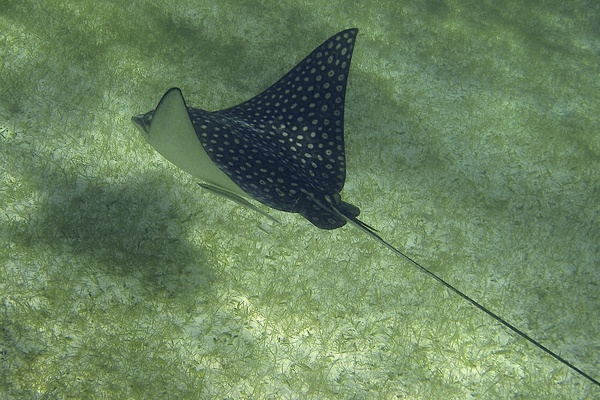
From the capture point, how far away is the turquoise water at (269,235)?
9.47 feet

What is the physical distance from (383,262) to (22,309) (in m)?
2.89

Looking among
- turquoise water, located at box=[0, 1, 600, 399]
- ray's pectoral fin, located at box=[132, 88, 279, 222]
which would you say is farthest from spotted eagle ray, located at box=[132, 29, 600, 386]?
turquoise water, located at box=[0, 1, 600, 399]

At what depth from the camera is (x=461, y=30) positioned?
6762 millimetres

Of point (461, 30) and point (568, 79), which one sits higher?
point (461, 30)

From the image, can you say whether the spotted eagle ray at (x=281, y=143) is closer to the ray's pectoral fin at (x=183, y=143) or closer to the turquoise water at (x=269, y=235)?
the ray's pectoral fin at (x=183, y=143)

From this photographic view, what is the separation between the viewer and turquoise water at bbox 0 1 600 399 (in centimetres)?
289

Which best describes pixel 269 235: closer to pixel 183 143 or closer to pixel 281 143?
pixel 281 143

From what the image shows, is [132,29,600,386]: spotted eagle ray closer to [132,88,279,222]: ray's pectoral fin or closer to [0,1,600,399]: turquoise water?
[132,88,279,222]: ray's pectoral fin

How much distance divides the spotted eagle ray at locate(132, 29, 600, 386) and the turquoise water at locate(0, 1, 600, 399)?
568 mm

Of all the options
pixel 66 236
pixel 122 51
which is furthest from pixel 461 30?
pixel 66 236

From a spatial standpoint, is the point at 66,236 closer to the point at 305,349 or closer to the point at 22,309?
the point at 22,309

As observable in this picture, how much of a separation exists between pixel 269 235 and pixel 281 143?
0.87 metres

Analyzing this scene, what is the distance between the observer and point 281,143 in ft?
11.5

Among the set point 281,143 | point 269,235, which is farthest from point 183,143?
point 269,235
